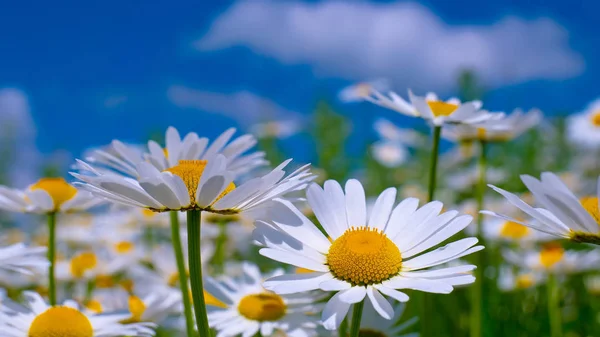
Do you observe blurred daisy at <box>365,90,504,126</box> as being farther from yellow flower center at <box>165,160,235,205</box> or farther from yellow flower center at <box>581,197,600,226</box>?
yellow flower center at <box>165,160,235,205</box>

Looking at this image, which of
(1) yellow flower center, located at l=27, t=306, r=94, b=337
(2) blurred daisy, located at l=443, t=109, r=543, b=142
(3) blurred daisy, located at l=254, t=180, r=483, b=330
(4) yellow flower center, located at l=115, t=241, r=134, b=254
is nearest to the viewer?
(3) blurred daisy, located at l=254, t=180, r=483, b=330

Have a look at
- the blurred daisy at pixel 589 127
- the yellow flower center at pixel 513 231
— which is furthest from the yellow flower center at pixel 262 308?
the blurred daisy at pixel 589 127

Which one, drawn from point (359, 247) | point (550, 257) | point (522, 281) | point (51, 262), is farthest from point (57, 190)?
point (522, 281)

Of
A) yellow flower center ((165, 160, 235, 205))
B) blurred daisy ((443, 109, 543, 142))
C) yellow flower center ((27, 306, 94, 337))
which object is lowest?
yellow flower center ((27, 306, 94, 337))

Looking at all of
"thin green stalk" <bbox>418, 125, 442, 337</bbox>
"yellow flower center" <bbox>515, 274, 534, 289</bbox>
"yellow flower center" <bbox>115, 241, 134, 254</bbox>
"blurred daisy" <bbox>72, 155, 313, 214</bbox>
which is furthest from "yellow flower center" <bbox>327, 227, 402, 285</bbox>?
"yellow flower center" <bbox>515, 274, 534, 289</bbox>

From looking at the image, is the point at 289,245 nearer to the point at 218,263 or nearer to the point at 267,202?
the point at 267,202

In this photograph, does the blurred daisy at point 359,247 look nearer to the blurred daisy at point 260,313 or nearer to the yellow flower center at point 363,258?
the yellow flower center at point 363,258

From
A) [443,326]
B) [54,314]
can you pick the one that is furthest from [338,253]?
[443,326]

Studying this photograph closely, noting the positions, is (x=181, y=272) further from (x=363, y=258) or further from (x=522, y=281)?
(x=522, y=281)
